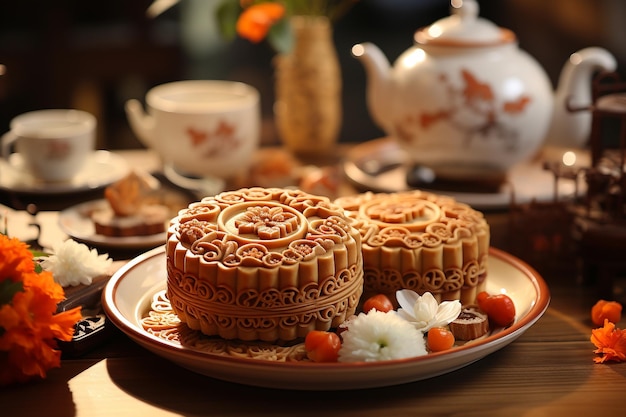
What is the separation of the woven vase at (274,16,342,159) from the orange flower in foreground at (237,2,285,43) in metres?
0.09

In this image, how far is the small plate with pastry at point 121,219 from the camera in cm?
132

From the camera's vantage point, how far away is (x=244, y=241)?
0.98 meters

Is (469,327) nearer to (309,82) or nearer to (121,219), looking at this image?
(121,219)

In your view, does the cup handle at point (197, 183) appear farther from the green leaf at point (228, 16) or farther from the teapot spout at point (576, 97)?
the teapot spout at point (576, 97)

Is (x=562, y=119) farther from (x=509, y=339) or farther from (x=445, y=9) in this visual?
(x=445, y=9)

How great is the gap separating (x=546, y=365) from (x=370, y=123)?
8.34 ft

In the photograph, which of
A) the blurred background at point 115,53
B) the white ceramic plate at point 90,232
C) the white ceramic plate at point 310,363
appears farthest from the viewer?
the blurred background at point 115,53

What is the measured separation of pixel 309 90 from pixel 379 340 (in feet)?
3.06

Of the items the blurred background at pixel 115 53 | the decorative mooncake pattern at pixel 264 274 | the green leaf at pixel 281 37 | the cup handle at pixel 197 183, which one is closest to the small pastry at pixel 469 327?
the decorative mooncake pattern at pixel 264 274

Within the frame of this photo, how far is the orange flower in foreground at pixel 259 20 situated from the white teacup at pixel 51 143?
33 centimetres

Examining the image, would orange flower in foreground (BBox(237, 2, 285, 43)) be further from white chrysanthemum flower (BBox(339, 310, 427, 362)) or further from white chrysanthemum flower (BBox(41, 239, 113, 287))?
white chrysanthemum flower (BBox(339, 310, 427, 362))

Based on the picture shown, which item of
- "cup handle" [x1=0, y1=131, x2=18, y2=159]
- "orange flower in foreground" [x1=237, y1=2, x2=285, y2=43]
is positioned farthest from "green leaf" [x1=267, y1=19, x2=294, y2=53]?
"cup handle" [x1=0, y1=131, x2=18, y2=159]

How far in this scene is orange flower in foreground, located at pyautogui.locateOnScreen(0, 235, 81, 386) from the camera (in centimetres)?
91

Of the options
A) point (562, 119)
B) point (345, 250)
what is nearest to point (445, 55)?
point (562, 119)
